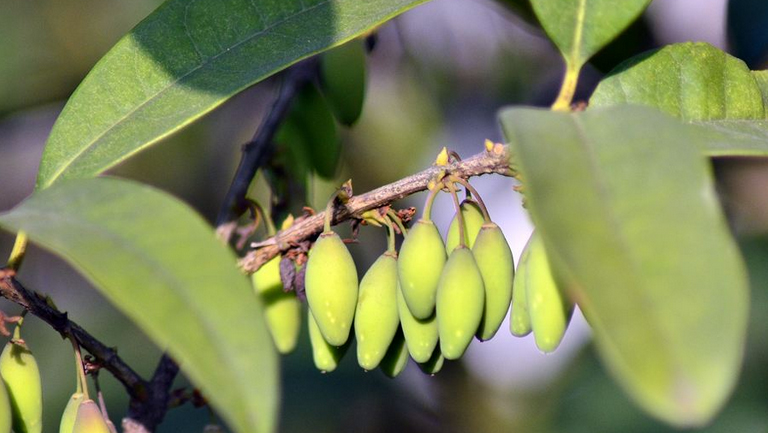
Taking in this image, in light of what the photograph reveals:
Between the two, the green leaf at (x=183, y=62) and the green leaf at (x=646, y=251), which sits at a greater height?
the green leaf at (x=183, y=62)

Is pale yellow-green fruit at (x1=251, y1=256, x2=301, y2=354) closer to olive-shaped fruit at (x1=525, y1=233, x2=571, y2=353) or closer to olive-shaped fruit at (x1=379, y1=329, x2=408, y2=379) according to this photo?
olive-shaped fruit at (x1=379, y1=329, x2=408, y2=379)

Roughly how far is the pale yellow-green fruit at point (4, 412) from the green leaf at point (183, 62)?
0.19 m

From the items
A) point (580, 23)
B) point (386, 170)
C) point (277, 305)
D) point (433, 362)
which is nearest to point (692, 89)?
point (580, 23)

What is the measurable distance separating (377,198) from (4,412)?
1.16 feet

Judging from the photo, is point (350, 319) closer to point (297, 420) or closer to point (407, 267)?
point (407, 267)

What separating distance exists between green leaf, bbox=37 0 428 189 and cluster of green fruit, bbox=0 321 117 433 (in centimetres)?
15

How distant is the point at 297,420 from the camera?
2.08 meters

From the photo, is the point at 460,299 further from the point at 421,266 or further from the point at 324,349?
the point at 324,349

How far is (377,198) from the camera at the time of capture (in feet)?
2.73

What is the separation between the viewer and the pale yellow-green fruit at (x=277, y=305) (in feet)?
3.07

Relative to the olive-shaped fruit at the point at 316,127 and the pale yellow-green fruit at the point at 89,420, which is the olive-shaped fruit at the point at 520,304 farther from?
the olive-shaped fruit at the point at 316,127

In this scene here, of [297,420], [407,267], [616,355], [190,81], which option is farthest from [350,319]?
[297,420]

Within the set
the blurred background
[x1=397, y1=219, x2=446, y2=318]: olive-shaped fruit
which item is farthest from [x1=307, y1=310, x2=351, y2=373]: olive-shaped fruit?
the blurred background

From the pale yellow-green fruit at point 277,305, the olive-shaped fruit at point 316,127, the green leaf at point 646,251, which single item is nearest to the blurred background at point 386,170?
the olive-shaped fruit at point 316,127
